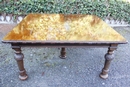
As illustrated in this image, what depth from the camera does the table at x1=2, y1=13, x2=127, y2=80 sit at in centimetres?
164

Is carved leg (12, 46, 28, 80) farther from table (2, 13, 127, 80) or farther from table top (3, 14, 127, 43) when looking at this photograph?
table top (3, 14, 127, 43)

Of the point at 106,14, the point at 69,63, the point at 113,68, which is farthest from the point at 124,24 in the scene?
the point at 69,63

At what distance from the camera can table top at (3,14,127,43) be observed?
5.46ft

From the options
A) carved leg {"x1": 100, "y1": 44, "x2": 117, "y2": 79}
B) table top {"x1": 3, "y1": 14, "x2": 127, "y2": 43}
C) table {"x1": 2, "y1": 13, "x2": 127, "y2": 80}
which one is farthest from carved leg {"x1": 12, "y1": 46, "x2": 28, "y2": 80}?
carved leg {"x1": 100, "y1": 44, "x2": 117, "y2": 79}

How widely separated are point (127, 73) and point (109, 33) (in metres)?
0.84

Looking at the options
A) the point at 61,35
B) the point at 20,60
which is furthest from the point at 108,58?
the point at 20,60

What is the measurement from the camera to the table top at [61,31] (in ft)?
5.46

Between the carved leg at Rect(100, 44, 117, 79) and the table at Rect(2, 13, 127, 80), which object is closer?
the table at Rect(2, 13, 127, 80)

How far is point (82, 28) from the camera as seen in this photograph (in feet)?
6.49

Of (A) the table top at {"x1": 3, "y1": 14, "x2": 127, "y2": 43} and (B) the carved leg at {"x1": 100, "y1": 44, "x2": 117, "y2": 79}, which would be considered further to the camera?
(B) the carved leg at {"x1": 100, "y1": 44, "x2": 117, "y2": 79}

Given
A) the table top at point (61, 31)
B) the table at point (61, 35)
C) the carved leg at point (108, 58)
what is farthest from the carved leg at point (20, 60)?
the carved leg at point (108, 58)

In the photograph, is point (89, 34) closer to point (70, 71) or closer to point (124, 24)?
point (70, 71)

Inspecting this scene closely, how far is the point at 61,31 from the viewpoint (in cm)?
185

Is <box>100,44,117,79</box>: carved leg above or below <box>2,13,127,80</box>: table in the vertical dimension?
below
